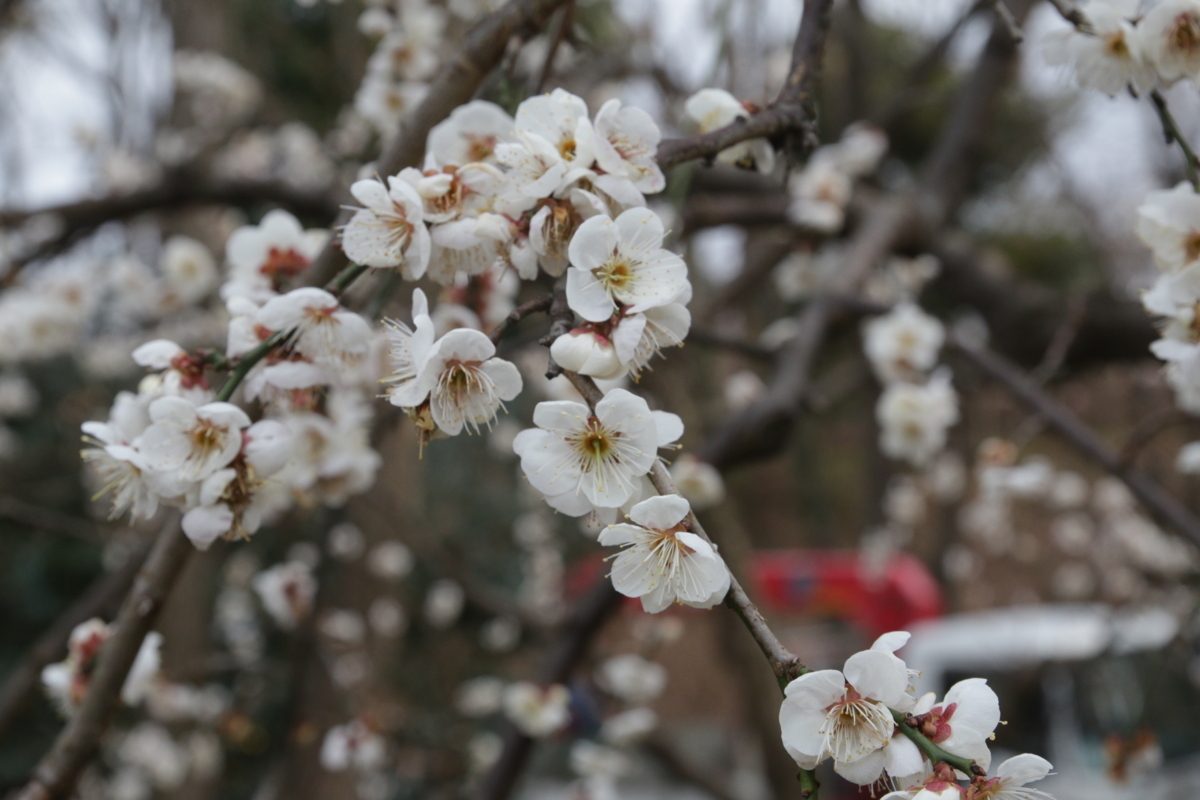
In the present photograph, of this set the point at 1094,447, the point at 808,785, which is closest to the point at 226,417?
the point at 808,785

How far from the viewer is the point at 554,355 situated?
619 millimetres

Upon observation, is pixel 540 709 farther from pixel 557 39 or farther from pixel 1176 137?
pixel 1176 137

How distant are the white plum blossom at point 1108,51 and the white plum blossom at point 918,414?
3.64 ft

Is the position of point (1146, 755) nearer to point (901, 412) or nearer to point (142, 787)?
point (901, 412)

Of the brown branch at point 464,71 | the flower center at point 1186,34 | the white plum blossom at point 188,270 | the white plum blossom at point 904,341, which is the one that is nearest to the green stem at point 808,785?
the brown branch at point 464,71

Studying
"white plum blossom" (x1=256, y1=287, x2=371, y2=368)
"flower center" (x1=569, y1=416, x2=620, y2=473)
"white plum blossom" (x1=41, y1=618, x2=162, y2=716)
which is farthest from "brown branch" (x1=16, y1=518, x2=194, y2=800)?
"flower center" (x1=569, y1=416, x2=620, y2=473)

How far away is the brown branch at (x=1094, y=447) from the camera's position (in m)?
1.38

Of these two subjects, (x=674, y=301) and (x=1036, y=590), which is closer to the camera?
(x=674, y=301)

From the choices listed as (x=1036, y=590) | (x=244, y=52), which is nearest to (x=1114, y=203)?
(x=1036, y=590)

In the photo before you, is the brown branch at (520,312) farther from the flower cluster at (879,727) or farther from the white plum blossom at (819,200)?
the white plum blossom at (819,200)

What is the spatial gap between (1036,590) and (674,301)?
296 inches

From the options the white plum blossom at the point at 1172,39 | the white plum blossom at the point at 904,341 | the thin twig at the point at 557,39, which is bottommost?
the white plum blossom at the point at 1172,39

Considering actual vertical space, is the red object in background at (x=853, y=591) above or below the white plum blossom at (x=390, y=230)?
above

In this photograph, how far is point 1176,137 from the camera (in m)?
0.89
